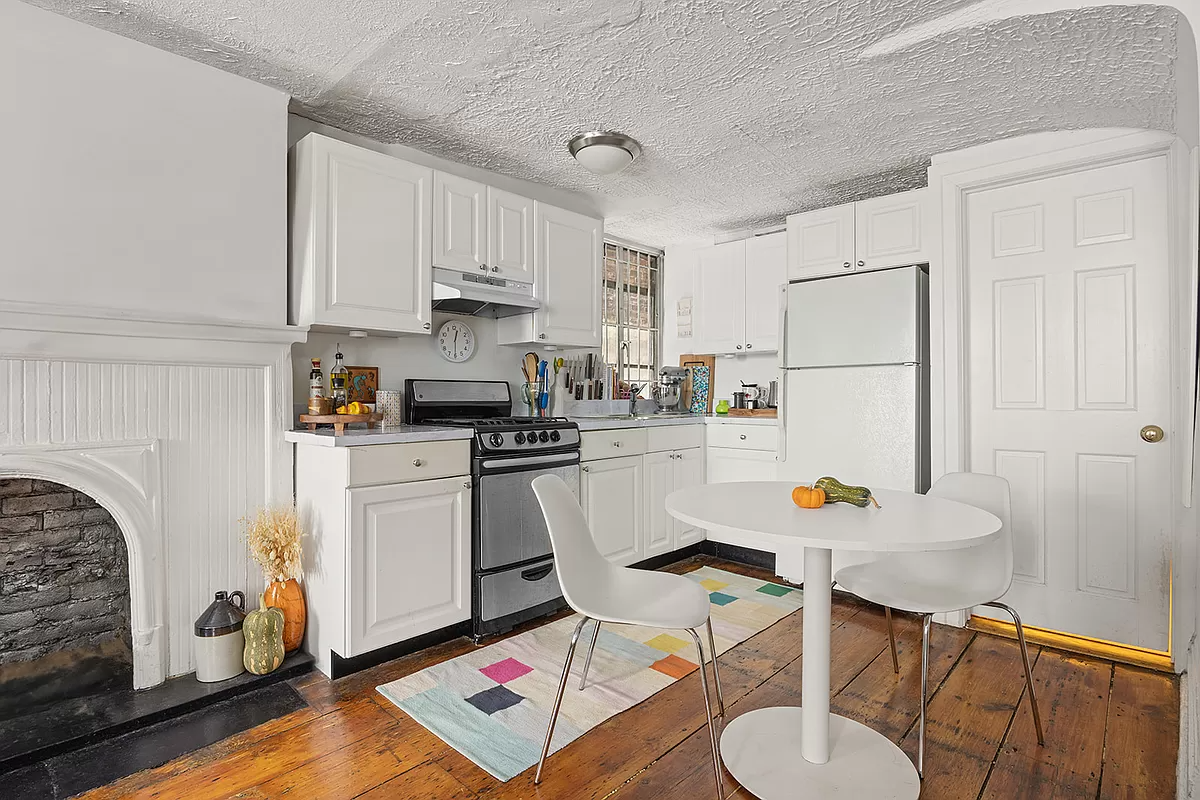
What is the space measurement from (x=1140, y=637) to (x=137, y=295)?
14.0 ft

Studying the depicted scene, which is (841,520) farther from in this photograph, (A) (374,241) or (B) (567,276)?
(B) (567,276)

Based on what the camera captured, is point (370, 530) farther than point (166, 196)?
Yes

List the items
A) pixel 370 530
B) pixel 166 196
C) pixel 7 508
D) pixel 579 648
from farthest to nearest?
1. pixel 579 648
2. pixel 370 530
3. pixel 166 196
4. pixel 7 508

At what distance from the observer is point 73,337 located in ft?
6.98

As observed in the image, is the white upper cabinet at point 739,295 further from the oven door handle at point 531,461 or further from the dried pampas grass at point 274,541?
the dried pampas grass at point 274,541

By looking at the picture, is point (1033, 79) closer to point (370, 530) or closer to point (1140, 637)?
point (1140, 637)

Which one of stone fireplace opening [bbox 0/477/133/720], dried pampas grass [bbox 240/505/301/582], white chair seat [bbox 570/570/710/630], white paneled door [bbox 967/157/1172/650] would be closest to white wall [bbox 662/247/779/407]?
white paneled door [bbox 967/157/1172/650]

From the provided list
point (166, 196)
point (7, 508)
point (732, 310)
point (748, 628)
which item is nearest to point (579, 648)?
point (748, 628)

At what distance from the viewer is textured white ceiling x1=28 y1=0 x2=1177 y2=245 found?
2.05 metres

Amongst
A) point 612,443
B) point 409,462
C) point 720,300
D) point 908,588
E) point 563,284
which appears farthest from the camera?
point 720,300

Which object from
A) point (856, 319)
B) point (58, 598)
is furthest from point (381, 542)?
Result: point (856, 319)

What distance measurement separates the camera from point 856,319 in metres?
3.35

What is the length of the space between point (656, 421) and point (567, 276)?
1.03 metres

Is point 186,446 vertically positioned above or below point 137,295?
below
